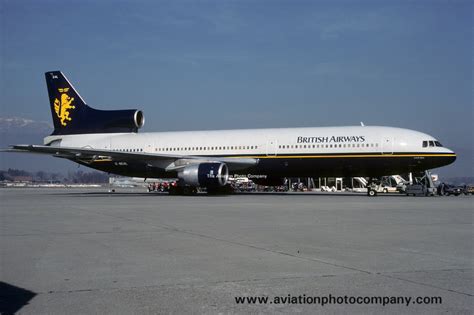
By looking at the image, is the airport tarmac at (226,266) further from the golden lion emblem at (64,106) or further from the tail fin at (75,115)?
the golden lion emblem at (64,106)

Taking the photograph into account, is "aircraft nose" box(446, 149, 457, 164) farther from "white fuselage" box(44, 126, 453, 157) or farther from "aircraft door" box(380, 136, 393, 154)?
"aircraft door" box(380, 136, 393, 154)

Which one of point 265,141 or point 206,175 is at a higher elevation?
point 265,141

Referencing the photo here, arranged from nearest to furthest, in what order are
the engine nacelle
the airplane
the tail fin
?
the engine nacelle → the airplane → the tail fin

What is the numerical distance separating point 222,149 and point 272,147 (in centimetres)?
337

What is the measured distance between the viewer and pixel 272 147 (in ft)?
99.3

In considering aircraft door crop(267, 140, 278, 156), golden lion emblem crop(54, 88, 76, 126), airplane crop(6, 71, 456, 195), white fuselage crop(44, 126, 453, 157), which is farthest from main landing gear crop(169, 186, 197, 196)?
golden lion emblem crop(54, 88, 76, 126)

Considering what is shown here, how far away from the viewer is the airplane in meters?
28.1

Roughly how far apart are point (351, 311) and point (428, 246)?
172 inches

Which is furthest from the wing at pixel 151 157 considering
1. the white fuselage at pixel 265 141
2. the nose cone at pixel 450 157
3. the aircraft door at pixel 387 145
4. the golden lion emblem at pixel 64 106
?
the nose cone at pixel 450 157

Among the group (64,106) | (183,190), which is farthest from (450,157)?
(64,106)

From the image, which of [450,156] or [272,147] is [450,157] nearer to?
[450,156]

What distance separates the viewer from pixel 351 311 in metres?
4.90

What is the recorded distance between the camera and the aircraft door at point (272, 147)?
30.2 m

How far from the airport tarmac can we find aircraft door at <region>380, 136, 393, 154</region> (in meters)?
15.8
